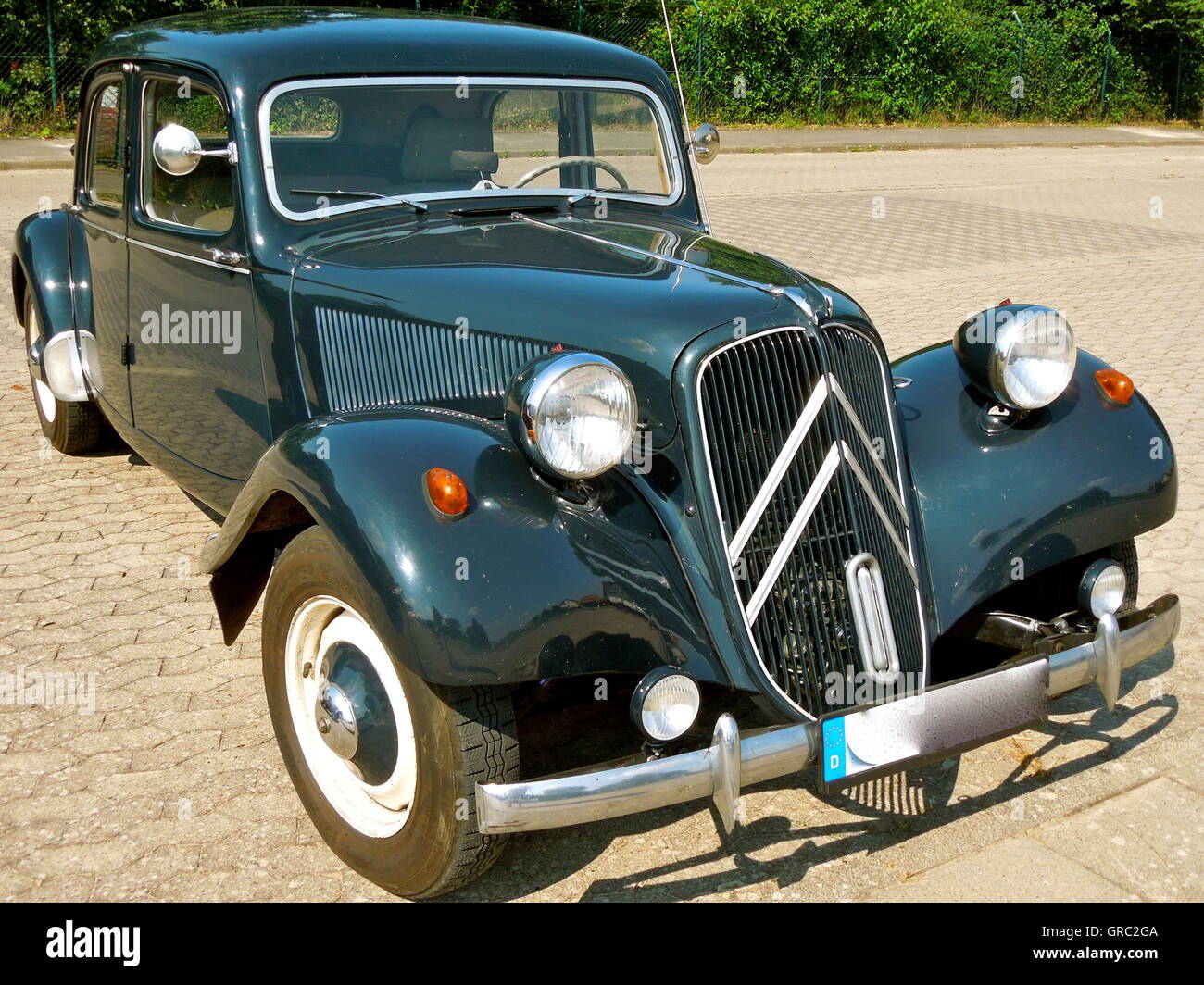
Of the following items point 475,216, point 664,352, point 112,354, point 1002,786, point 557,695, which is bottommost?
point 1002,786

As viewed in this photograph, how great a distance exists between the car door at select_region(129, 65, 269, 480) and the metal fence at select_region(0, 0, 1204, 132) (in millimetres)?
14832

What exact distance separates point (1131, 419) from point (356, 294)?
6.92 ft

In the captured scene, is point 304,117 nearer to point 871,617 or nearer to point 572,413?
point 572,413

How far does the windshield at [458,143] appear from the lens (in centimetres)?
350

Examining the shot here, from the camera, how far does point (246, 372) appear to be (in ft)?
11.9

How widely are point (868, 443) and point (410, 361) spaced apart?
1.17 metres

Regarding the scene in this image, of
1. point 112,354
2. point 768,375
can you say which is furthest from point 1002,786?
point 112,354

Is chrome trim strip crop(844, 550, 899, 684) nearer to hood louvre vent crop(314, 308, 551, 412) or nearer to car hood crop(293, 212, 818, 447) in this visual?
car hood crop(293, 212, 818, 447)

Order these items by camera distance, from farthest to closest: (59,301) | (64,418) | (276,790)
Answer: (64,418)
(59,301)
(276,790)

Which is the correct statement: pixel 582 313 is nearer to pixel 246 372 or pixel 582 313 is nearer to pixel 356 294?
pixel 356 294

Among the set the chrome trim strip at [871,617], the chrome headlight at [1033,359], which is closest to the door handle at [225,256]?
the chrome trim strip at [871,617]

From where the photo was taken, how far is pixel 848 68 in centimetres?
2277

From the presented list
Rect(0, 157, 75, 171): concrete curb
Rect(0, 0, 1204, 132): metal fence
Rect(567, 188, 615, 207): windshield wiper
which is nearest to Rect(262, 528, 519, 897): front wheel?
Rect(567, 188, 615, 207): windshield wiper

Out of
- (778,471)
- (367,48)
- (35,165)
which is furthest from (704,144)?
(35,165)
